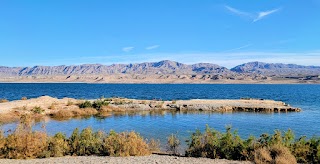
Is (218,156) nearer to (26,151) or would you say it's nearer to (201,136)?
(201,136)

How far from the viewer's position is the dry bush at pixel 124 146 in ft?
59.6

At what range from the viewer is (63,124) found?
3709 cm

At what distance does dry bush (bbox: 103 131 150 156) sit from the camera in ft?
59.6

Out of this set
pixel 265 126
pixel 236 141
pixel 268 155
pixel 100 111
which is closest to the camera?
pixel 268 155

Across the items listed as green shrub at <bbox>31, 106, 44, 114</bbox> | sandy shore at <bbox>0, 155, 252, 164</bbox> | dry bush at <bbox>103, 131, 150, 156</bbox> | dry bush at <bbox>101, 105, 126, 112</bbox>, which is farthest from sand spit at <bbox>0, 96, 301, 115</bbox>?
sandy shore at <bbox>0, 155, 252, 164</bbox>

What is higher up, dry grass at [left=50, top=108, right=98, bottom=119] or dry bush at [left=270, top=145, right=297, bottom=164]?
dry bush at [left=270, top=145, right=297, bottom=164]

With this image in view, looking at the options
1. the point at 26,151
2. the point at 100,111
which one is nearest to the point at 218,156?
the point at 26,151

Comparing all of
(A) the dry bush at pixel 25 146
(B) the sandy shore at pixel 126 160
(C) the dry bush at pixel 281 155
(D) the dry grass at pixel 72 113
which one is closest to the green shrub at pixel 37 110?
(D) the dry grass at pixel 72 113

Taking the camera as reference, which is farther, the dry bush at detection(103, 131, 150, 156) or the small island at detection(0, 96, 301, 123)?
the small island at detection(0, 96, 301, 123)

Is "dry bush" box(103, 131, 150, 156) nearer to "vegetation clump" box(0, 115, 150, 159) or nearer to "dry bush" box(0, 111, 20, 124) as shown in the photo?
"vegetation clump" box(0, 115, 150, 159)

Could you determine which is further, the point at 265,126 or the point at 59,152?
the point at 265,126

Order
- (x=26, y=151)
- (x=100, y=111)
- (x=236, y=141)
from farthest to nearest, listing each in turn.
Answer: (x=100, y=111) < (x=236, y=141) < (x=26, y=151)

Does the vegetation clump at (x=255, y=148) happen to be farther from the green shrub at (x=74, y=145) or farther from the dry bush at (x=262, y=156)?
the green shrub at (x=74, y=145)

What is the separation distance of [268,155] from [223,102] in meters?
46.2
